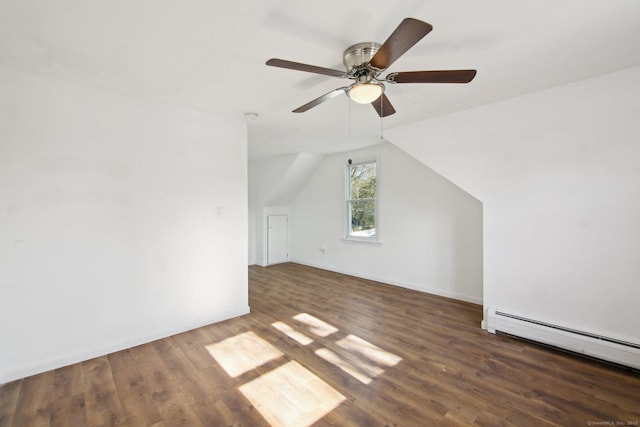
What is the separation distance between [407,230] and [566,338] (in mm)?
2328

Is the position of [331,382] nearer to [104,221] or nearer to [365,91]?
[365,91]

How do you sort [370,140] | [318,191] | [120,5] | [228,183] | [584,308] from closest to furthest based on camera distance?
[120,5] < [584,308] < [228,183] < [370,140] < [318,191]

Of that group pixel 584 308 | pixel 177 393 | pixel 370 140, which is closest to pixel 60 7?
pixel 177 393

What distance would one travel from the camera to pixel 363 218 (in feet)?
17.3

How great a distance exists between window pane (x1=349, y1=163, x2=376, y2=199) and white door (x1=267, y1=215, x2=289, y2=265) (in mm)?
1967

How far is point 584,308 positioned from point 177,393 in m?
3.50

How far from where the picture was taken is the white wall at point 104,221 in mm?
2184

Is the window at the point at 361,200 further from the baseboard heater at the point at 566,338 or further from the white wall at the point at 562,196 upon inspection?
the baseboard heater at the point at 566,338

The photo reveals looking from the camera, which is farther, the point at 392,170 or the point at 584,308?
the point at 392,170

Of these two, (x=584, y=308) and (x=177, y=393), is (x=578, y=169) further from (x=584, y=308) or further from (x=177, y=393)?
(x=177, y=393)

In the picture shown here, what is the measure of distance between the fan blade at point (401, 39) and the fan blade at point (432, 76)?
0.15 meters

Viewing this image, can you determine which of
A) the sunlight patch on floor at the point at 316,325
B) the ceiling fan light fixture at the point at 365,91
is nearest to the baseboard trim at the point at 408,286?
the sunlight patch on floor at the point at 316,325

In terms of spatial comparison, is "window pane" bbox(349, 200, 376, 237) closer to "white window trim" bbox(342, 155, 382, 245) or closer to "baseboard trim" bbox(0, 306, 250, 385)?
"white window trim" bbox(342, 155, 382, 245)

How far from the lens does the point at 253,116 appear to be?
3219 millimetres
